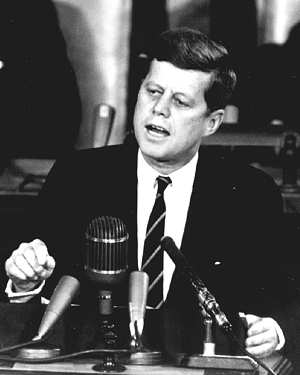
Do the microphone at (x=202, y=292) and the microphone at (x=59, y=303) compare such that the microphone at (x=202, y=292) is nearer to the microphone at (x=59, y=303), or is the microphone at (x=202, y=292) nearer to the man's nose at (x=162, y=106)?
the microphone at (x=59, y=303)

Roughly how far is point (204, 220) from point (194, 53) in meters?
0.51

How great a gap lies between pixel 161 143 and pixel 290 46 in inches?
70.6

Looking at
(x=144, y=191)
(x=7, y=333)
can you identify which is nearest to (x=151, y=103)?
(x=144, y=191)

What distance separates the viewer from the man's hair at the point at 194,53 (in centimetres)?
251

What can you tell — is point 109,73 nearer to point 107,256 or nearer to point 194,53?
point 194,53

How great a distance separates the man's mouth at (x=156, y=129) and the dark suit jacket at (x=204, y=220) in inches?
11.3

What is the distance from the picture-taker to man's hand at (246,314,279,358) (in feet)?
6.34

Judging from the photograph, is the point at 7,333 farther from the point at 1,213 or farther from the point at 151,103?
the point at 1,213

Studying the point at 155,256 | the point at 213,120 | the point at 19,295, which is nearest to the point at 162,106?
the point at 213,120

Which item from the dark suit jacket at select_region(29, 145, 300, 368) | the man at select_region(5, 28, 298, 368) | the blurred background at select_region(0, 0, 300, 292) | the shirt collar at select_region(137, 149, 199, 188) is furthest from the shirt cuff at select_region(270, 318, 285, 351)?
the blurred background at select_region(0, 0, 300, 292)

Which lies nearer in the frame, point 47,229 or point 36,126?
point 47,229

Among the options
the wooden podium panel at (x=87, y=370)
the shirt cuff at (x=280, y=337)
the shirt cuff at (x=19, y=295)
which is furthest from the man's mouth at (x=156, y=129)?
the wooden podium panel at (x=87, y=370)

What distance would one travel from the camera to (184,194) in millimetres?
2699

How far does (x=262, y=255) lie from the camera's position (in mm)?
2656
